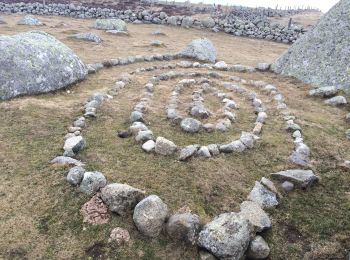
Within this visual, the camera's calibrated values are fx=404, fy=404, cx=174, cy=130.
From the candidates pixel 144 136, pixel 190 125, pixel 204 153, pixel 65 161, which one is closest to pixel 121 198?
pixel 65 161

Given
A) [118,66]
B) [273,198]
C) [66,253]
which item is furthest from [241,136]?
[118,66]

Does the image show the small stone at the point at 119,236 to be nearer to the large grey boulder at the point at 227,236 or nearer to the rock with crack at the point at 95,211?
the rock with crack at the point at 95,211

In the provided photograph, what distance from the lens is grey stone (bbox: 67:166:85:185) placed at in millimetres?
7602

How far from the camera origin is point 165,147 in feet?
29.8

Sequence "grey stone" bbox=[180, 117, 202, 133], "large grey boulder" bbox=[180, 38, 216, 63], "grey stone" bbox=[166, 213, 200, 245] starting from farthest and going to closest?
"large grey boulder" bbox=[180, 38, 216, 63], "grey stone" bbox=[180, 117, 202, 133], "grey stone" bbox=[166, 213, 200, 245]

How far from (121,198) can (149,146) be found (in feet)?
8.18

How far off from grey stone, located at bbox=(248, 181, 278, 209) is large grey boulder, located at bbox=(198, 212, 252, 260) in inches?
45.8

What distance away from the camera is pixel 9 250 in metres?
6.17

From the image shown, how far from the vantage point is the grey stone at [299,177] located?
26.2 ft

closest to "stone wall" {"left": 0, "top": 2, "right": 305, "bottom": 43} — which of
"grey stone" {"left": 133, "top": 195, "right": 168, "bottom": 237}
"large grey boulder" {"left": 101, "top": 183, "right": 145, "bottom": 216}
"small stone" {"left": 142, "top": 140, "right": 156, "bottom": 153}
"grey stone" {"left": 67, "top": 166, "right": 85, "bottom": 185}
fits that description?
"small stone" {"left": 142, "top": 140, "right": 156, "bottom": 153}

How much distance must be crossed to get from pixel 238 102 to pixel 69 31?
16.3 metres

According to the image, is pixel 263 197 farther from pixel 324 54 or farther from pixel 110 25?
pixel 110 25

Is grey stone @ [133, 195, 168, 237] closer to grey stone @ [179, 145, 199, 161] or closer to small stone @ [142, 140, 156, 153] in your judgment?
grey stone @ [179, 145, 199, 161]

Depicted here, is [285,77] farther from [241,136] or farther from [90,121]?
[90,121]
